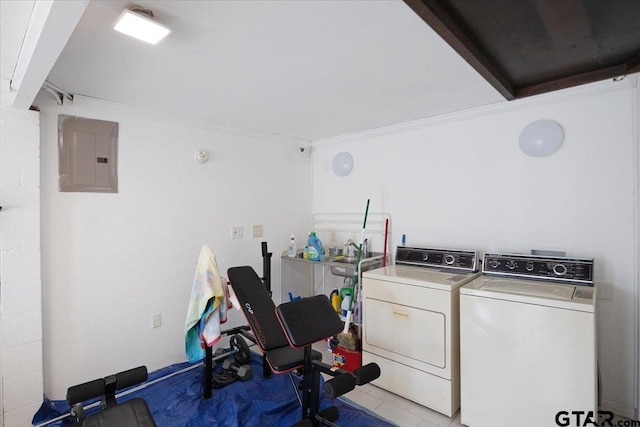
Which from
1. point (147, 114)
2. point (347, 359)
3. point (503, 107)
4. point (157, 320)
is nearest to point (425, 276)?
point (347, 359)

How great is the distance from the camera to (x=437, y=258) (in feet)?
9.32

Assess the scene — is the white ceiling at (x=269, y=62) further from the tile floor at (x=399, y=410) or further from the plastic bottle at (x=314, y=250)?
the tile floor at (x=399, y=410)

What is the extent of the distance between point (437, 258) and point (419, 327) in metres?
0.74

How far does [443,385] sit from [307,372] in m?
0.99

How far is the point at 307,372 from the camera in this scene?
2006mm

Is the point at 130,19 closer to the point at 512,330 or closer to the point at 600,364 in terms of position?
the point at 512,330

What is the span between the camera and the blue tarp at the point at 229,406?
2.15 meters

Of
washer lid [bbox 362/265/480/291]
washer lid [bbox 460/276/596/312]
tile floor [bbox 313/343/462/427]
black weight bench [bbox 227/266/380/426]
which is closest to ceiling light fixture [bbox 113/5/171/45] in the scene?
black weight bench [bbox 227/266/380/426]

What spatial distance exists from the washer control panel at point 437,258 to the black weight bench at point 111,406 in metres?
2.28

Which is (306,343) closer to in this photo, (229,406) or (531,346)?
(229,406)

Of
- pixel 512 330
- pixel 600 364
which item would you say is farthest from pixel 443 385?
pixel 600 364

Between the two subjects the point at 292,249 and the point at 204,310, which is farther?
the point at 292,249

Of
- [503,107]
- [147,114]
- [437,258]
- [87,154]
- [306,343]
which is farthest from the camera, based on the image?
[437,258]

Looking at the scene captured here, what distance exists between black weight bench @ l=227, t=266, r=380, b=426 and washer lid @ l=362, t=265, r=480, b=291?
0.66m
